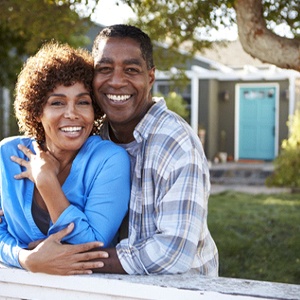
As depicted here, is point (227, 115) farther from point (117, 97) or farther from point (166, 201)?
point (166, 201)

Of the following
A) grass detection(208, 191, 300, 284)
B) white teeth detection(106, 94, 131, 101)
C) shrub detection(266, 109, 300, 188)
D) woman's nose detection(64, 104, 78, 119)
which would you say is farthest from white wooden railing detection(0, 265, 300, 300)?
shrub detection(266, 109, 300, 188)

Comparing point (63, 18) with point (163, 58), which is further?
point (163, 58)

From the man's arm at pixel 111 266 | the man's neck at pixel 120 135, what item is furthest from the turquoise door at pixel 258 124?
the man's arm at pixel 111 266

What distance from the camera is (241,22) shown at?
412 centimetres

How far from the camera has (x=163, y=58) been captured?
657cm

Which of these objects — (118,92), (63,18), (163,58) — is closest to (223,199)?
(163,58)

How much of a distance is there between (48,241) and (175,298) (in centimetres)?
55

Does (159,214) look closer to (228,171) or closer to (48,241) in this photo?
(48,241)

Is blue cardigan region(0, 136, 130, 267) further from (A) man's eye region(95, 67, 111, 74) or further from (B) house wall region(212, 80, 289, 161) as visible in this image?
(B) house wall region(212, 80, 289, 161)

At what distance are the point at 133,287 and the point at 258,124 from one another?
649 inches

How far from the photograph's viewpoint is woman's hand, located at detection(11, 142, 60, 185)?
8.29ft

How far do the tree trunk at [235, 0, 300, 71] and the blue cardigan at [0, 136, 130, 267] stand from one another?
180 centimetres

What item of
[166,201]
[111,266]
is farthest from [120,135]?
[111,266]

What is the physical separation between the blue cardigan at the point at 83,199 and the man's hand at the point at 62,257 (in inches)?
1.9
